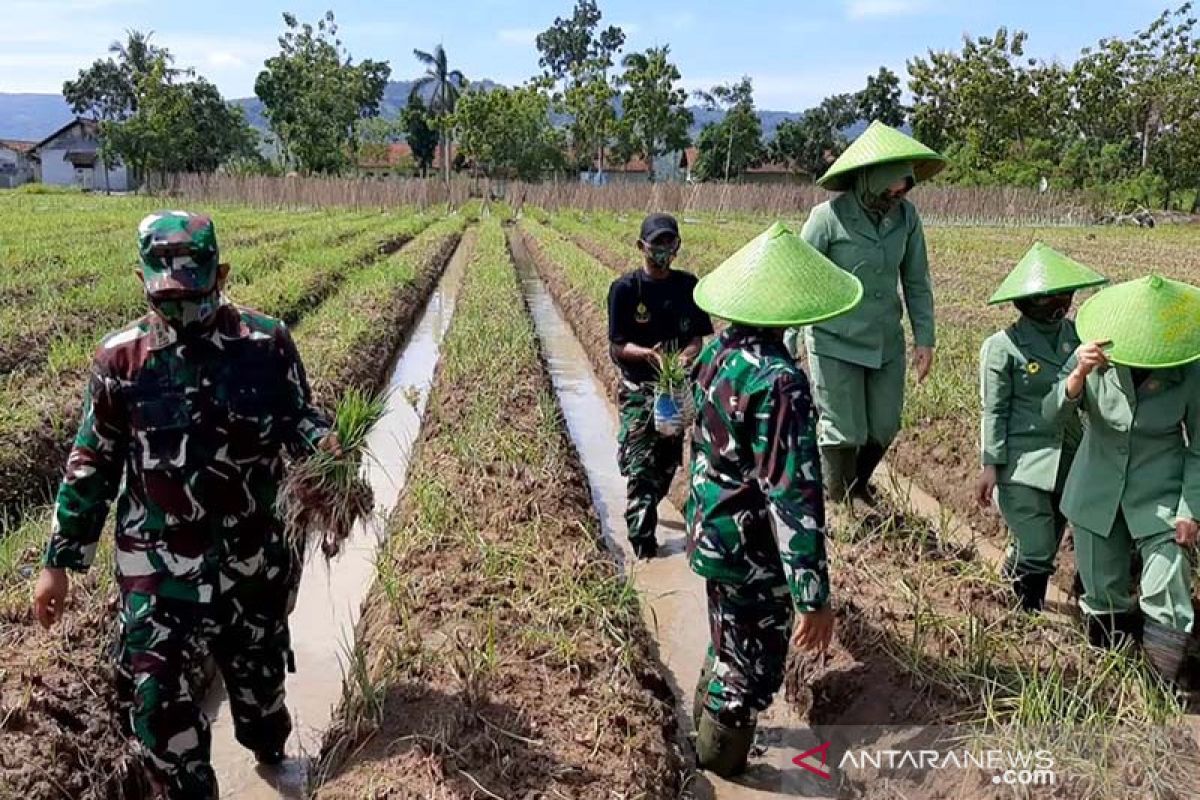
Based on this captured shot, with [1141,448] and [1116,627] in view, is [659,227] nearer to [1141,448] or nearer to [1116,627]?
[1141,448]

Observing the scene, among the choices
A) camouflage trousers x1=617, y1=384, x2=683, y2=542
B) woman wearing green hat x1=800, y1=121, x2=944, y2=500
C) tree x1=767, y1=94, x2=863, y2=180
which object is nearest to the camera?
woman wearing green hat x1=800, y1=121, x2=944, y2=500

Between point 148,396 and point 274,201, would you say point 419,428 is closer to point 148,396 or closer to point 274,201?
point 148,396

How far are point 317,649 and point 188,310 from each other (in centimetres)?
198

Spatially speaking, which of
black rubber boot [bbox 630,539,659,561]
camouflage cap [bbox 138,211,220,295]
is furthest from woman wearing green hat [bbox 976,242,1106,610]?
camouflage cap [bbox 138,211,220,295]

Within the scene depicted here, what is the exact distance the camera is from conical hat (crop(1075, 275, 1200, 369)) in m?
2.75

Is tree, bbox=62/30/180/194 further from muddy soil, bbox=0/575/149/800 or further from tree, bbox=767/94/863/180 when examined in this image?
muddy soil, bbox=0/575/149/800

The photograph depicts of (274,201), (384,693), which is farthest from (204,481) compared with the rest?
(274,201)

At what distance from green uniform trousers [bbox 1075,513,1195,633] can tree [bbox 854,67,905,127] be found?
189 ft

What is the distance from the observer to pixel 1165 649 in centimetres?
289

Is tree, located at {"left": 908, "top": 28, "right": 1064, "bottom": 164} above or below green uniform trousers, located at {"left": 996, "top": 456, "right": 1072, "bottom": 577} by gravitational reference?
above

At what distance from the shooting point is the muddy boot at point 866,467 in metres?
3.93

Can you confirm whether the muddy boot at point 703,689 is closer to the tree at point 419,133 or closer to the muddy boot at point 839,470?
the muddy boot at point 839,470

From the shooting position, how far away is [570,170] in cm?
5269

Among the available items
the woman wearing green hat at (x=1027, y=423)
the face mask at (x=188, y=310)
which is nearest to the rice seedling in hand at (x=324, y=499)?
the face mask at (x=188, y=310)
